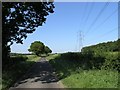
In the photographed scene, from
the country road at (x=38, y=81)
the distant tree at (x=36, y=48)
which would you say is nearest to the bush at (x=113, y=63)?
the country road at (x=38, y=81)

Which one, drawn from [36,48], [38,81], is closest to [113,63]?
[38,81]

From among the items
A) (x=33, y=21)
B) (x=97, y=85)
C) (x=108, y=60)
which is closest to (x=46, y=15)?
(x=33, y=21)

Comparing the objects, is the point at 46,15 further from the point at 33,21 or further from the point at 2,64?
the point at 2,64

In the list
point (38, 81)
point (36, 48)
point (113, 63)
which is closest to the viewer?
point (113, 63)

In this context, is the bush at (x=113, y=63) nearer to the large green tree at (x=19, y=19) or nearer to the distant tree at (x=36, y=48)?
the large green tree at (x=19, y=19)

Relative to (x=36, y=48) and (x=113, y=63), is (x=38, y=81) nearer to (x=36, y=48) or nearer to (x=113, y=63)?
(x=113, y=63)

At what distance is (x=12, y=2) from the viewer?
29.3 meters

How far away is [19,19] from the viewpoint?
32.2m

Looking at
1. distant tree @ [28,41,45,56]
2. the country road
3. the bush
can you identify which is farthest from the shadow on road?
distant tree @ [28,41,45,56]

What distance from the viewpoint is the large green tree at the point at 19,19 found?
30395 mm

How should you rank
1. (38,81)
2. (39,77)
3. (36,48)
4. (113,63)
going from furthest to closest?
(36,48)
(39,77)
(38,81)
(113,63)

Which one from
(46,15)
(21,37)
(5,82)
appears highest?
(46,15)

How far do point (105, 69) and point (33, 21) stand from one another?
11.5 meters

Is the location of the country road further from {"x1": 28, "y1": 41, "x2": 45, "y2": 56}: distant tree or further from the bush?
{"x1": 28, "y1": 41, "x2": 45, "y2": 56}: distant tree
